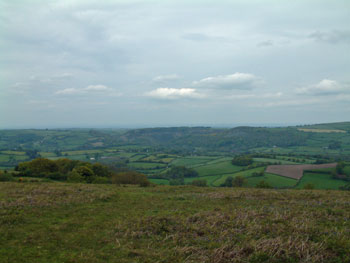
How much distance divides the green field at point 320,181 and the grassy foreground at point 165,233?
118 ft

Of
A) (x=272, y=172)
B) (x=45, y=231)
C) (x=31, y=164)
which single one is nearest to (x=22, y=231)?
(x=45, y=231)

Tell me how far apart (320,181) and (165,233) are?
55.7 meters

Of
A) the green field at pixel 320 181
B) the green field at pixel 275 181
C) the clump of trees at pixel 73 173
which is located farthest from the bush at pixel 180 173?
the green field at pixel 320 181

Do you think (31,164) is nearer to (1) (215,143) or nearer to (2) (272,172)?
(2) (272,172)

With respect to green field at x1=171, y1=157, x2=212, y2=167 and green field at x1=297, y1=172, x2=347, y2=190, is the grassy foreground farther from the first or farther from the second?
green field at x1=171, y1=157, x2=212, y2=167

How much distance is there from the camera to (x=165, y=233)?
12.5 m

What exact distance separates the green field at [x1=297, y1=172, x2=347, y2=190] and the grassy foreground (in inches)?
1414

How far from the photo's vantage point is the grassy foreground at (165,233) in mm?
9531

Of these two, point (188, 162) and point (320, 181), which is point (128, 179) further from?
point (188, 162)

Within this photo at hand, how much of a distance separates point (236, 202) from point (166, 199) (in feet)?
22.7

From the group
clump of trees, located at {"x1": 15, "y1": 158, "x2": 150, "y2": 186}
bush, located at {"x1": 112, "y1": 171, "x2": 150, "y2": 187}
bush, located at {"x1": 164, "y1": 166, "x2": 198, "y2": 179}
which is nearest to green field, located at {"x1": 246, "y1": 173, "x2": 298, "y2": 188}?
bush, located at {"x1": 164, "y1": 166, "x2": 198, "y2": 179}

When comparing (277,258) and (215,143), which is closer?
(277,258)

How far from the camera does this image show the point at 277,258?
936 cm

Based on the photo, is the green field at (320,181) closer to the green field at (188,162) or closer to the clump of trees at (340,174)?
the clump of trees at (340,174)
